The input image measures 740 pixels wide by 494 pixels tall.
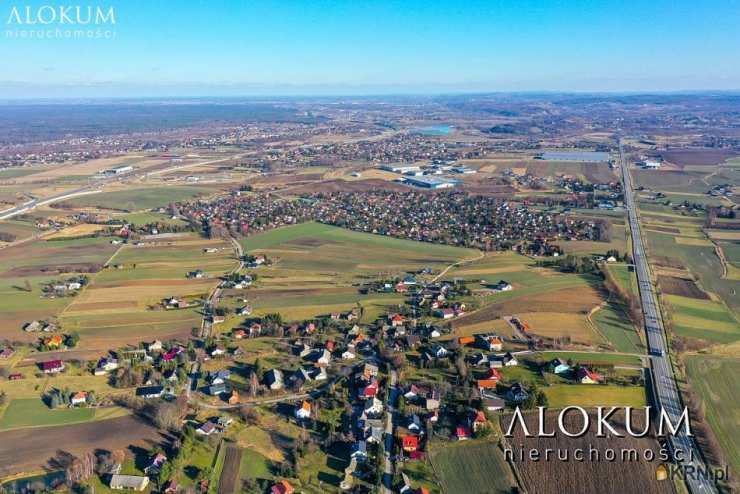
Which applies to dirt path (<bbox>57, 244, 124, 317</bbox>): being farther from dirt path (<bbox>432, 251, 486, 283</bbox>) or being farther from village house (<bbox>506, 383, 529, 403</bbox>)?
village house (<bbox>506, 383, 529, 403</bbox>)

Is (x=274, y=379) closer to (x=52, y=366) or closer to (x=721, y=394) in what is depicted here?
(x=52, y=366)

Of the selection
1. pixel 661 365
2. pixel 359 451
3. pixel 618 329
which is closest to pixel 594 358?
pixel 661 365

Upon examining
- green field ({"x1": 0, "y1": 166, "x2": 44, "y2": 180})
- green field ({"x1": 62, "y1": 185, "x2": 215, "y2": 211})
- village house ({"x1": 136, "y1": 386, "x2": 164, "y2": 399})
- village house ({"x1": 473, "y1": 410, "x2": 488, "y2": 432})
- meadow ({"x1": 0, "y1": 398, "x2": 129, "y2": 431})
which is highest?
green field ({"x1": 0, "y1": 166, "x2": 44, "y2": 180})

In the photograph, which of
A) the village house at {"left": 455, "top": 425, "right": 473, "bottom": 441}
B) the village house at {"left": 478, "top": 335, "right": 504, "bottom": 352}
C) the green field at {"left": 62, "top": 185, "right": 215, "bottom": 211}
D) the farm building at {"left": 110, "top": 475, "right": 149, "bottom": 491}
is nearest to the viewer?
the farm building at {"left": 110, "top": 475, "right": 149, "bottom": 491}

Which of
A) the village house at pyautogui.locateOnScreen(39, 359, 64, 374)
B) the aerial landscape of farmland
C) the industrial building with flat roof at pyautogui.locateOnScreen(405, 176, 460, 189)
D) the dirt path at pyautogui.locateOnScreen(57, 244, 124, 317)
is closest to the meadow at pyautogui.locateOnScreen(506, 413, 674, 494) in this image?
the aerial landscape of farmland

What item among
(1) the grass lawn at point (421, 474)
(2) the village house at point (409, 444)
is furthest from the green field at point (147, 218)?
→ (1) the grass lawn at point (421, 474)

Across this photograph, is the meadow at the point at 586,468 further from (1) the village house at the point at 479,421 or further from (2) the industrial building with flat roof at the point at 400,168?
(2) the industrial building with flat roof at the point at 400,168

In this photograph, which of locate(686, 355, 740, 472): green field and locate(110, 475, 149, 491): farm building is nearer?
locate(110, 475, 149, 491): farm building

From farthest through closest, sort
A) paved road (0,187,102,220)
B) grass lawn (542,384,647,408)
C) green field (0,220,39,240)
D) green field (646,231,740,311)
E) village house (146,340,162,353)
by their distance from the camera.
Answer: paved road (0,187,102,220)
green field (0,220,39,240)
green field (646,231,740,311)
village house (146,340,162,353)
grass lawn (542,384,647,408)
